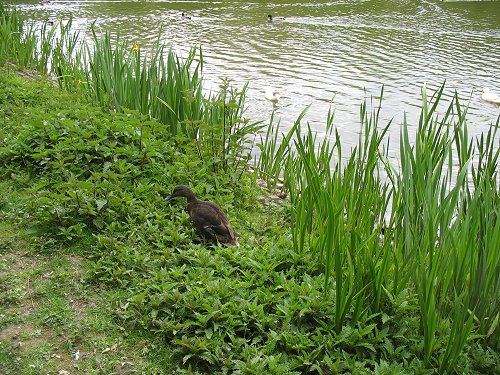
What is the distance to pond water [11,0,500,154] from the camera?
29.5 ft

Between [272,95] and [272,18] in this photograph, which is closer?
[272,95]

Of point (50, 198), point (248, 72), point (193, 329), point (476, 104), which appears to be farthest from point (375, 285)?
point (248, 72)

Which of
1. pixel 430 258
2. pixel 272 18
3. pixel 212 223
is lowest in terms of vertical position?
pixel 212 223

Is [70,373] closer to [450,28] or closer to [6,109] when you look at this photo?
[6,109]

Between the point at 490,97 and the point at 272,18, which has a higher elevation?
the point at 272,18

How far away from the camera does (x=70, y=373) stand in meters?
2.76

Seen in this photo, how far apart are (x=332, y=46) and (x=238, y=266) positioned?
423 inches

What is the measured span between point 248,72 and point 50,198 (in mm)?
7357

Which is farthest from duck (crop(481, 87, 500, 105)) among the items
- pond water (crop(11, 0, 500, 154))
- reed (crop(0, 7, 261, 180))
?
reed (crop(0, 7, 261, 180))

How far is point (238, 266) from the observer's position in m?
Answer: 3.52

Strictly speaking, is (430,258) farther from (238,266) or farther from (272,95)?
(272,95)

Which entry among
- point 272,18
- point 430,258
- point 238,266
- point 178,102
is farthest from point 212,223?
point 272,18

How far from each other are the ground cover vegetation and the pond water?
8.12 feet

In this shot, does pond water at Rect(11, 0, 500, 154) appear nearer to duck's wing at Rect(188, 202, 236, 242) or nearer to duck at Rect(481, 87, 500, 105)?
duck at Rect(481, 87, 500, 105)
